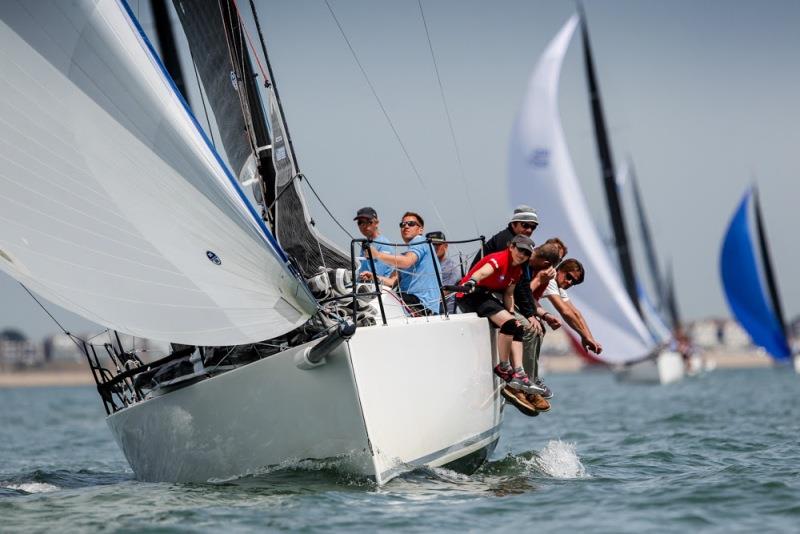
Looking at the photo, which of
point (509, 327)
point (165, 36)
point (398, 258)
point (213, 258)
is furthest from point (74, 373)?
point (213, 258)

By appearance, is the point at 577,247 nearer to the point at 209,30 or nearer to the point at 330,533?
the point at 209,30

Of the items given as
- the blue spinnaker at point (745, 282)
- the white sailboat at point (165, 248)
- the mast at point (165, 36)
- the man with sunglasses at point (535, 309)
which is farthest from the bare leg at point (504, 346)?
the blue spinnaker at point (745, 282)

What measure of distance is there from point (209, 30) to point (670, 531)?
471cm

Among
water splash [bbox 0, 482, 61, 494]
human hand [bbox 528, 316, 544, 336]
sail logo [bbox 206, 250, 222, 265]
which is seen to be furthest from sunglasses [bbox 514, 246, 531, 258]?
water splash [bbox 0, 482, 61, 494]

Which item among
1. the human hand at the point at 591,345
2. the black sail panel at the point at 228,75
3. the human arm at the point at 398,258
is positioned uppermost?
the black sail panel at the point at 228,75

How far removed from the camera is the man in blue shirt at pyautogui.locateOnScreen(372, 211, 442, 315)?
7.41 meters

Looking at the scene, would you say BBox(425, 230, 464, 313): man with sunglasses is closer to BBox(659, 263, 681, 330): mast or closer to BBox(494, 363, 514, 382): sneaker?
BBox(494, 363, 514, 382): sneaker

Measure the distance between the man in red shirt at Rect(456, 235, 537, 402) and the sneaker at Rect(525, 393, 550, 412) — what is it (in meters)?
0.11

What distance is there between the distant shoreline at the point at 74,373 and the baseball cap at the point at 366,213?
244 feet

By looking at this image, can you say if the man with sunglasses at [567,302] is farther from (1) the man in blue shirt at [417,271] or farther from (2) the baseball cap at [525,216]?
(1) the man in blue shirt at [417,271]

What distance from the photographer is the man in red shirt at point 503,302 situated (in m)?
7.17

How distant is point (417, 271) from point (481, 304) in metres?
0.47

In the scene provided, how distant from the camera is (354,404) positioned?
20.2 ft

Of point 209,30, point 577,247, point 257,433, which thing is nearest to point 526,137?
point 577,247
